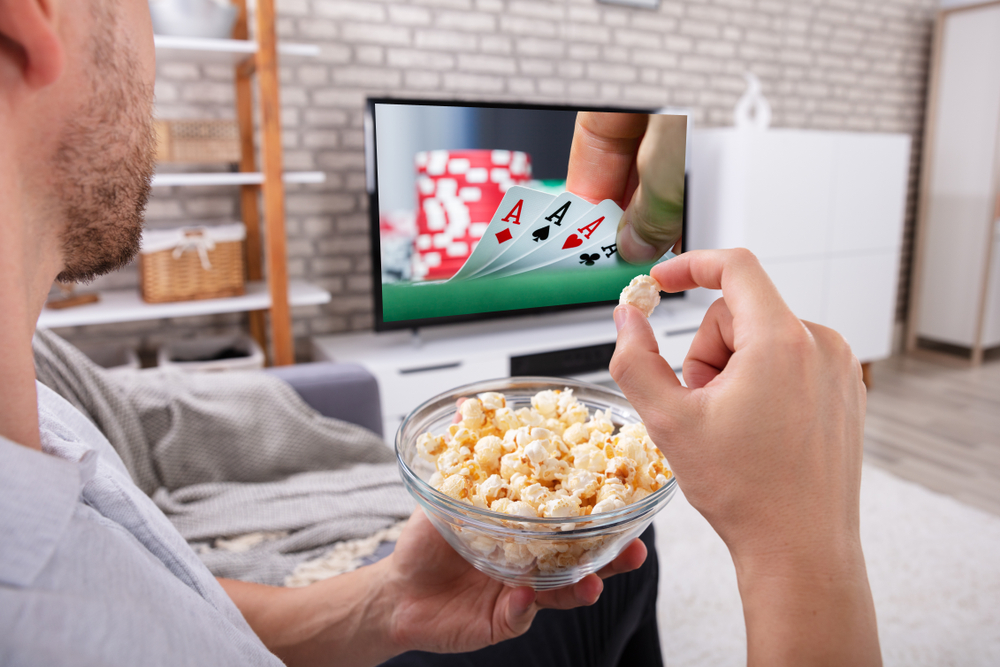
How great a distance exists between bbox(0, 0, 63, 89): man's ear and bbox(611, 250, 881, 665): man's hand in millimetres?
447

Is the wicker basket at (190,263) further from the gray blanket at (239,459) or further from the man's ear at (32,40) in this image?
the man's ear at (32,40)

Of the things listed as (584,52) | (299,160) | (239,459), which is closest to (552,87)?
(584,52)

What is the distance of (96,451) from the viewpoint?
50 centimetres

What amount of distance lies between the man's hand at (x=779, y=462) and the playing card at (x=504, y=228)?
0.46ft

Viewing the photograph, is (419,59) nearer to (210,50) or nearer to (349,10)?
(349,10)

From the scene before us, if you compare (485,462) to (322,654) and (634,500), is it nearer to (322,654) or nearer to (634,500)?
(634,500)

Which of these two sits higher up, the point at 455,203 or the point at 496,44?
the point at 496,44

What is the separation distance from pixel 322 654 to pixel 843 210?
346cm

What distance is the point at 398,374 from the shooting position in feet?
7.97

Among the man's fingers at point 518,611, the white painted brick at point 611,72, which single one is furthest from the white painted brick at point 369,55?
the man's fingers at point 518,611

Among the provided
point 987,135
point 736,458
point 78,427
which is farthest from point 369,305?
point 987,135

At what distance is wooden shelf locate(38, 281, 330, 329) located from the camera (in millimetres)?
2027

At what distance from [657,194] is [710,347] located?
0.54 feet

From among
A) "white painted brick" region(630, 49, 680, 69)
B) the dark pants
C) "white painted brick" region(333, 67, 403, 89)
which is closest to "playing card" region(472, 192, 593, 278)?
the dark pants
